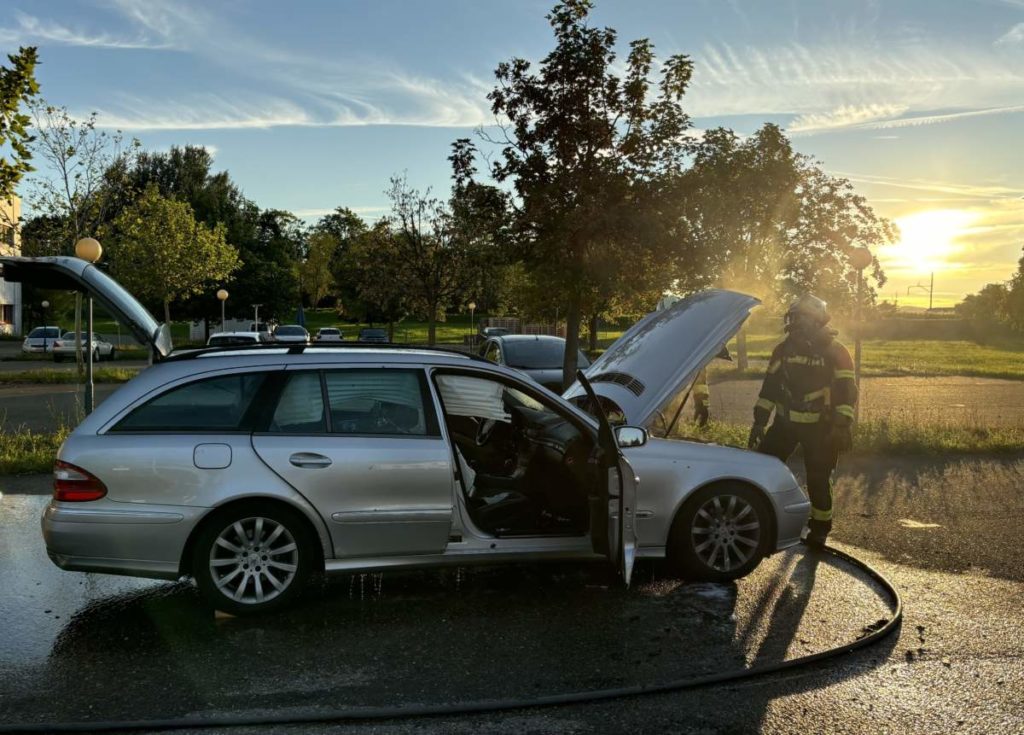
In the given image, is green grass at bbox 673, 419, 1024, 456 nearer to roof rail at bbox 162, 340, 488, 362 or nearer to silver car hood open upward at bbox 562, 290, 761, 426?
silver car hood open upward at bbox 562, 290, 761, 426

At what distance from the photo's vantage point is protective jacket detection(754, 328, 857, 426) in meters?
6.21

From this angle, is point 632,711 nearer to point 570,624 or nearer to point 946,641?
point 570,624

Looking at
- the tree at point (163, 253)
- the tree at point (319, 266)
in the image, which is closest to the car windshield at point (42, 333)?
the tree at point (163, 253)

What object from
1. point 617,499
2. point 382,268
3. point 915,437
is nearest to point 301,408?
point 617,499

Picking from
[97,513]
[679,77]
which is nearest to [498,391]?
[97,513]

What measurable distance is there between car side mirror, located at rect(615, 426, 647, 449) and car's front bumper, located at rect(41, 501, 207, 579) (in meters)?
2.40

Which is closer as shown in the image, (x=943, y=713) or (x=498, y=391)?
(x=943, y=713)

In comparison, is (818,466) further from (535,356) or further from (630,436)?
(535,356)

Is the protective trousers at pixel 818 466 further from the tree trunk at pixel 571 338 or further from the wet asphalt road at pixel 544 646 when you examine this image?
the tree trunk at pixel 571 338

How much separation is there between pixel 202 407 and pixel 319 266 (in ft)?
238

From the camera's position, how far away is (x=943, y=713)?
3531mm

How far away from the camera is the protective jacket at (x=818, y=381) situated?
6207 mm

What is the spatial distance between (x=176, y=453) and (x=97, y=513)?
1.66 ft

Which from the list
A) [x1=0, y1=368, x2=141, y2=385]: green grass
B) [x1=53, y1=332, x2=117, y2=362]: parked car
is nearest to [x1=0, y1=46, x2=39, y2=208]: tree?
[x1=0, y1=368, x2=141, y2=385]: green grass
